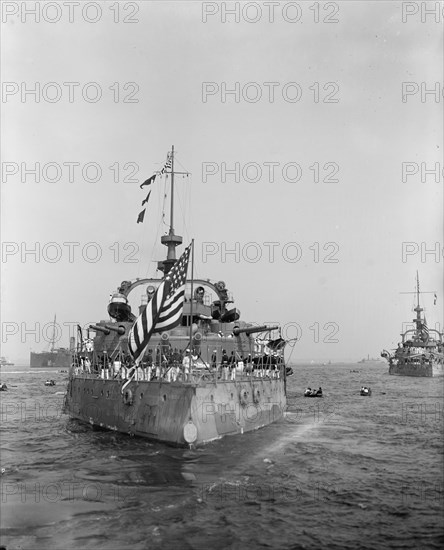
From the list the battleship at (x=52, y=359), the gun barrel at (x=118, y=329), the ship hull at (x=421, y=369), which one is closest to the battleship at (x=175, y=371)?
the gun barrel at (x=118, y=329)

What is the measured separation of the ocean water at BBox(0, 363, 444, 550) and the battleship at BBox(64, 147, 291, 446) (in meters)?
0.88

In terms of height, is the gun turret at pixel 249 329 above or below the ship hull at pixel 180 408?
above

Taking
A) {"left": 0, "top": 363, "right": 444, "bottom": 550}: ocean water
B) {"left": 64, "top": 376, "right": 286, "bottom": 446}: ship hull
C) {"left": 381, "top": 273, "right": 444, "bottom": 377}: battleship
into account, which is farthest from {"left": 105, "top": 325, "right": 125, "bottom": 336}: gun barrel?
{"left": 381, "top": 273, "right": 444, "bottom": 377}: battleship

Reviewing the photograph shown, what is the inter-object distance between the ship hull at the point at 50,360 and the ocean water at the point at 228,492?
150157 mm

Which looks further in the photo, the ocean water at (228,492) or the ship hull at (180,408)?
the ship hull at (180,408)

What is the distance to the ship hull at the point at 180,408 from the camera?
65.3 feet

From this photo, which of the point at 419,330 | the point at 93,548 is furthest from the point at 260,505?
the point at 419,330

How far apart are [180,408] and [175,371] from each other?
2.17 metres

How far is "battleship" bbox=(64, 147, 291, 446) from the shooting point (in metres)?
19.7

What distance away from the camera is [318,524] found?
42.6ft

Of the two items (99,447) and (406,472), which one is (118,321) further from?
(406,472)

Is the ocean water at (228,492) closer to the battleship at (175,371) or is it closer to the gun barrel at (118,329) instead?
the battleship at (175,371)

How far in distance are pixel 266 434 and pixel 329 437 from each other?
352 centimetres

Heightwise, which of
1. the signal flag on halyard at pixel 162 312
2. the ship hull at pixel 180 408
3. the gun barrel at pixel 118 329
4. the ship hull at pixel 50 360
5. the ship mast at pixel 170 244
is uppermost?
the ship mast at pixel 170 244
